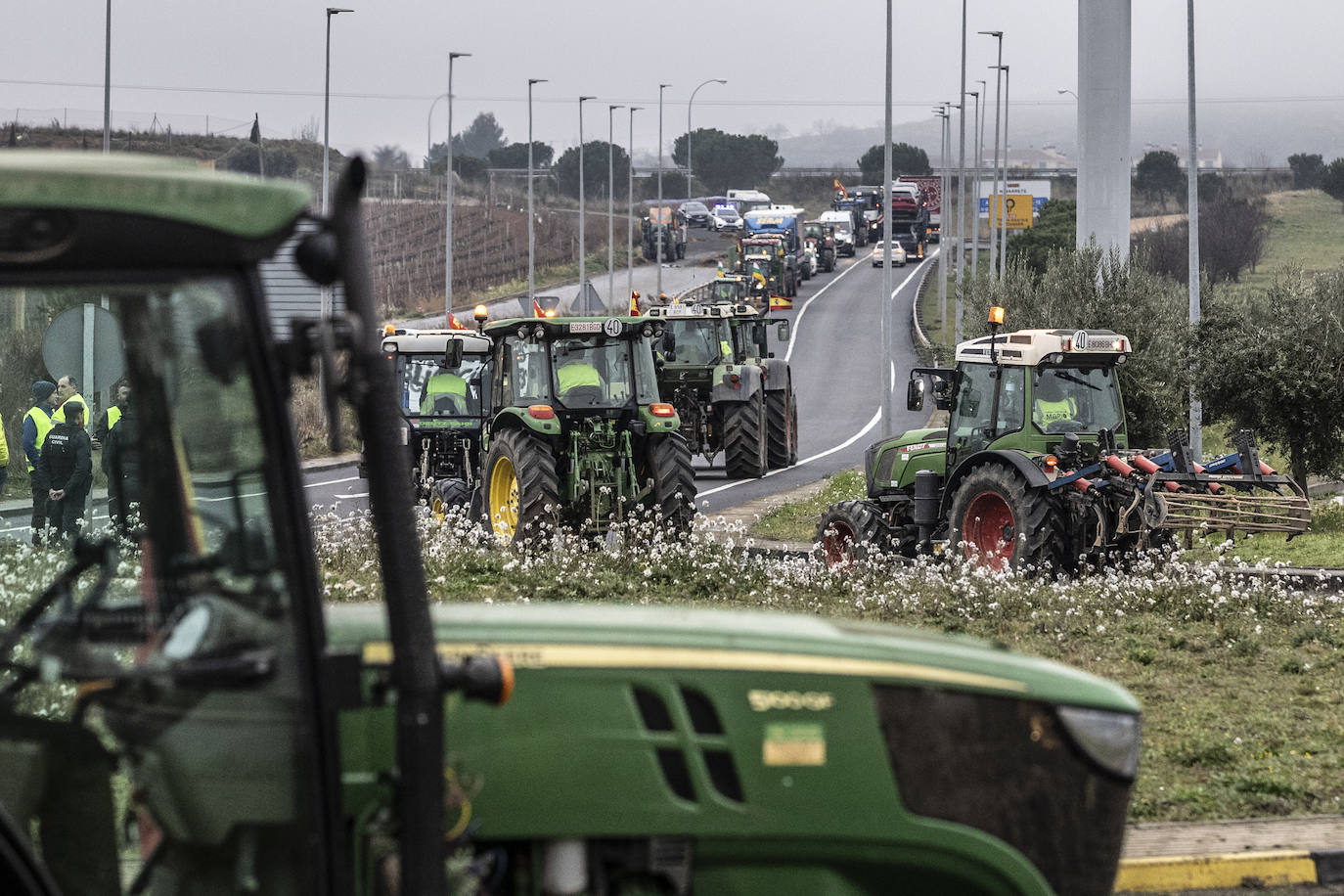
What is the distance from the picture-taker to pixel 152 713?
3318mm

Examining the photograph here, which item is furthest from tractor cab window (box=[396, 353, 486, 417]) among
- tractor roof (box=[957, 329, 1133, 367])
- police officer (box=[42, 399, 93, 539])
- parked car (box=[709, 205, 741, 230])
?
parked car (box=[709, 205, 741, 230])

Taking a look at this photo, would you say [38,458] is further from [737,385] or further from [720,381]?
[720,381]

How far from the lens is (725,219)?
98812 mm

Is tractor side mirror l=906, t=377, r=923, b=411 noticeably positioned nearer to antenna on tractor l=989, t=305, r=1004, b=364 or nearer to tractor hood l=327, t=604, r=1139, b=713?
antenna on tractor l=989, t=305, r=1004, b=364

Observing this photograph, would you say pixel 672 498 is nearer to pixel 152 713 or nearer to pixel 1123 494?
pixel 1123 494

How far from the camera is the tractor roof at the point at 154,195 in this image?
3021 mm

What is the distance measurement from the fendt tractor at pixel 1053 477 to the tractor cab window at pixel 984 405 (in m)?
0.01

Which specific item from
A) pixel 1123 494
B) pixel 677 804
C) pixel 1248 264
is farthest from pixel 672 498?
pixel 1248 264

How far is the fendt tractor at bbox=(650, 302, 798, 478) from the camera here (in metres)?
27.3

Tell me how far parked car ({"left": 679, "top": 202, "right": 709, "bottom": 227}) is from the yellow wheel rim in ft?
271

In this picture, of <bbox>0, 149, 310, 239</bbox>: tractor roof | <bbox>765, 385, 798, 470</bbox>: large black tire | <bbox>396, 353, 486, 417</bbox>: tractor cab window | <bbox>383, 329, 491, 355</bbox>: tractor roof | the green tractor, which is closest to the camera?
<bbox>0, 149, 310, 239</bbox>: tractor roof

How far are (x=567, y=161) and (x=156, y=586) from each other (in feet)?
440

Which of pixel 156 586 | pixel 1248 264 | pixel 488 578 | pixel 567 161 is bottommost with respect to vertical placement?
pixel 488 578

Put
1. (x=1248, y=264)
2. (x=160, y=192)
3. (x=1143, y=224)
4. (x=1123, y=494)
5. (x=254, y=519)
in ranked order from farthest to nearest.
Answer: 1. (x=1143, y=224)
2. (x=1248, y=264)
3. (x=1123, y=494)
4. (x=254, y=519)
5. (x=160, y=192)
